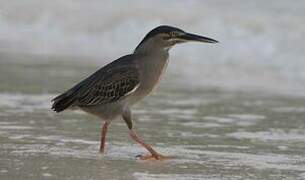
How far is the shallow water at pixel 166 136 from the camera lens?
23.6ft

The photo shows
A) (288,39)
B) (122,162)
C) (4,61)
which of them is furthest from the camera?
(288,39)

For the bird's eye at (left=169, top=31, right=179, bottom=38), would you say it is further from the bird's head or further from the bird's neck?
the bird's neck

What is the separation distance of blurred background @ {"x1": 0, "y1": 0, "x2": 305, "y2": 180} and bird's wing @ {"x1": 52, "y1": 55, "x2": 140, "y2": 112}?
1.16 feet

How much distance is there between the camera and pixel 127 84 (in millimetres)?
7906

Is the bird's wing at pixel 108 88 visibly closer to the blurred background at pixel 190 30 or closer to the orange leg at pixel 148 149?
the orange leg at pixel 148 149

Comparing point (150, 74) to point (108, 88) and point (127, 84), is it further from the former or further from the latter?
point (108, 88)

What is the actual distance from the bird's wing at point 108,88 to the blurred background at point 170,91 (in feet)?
1.16

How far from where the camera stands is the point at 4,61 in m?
13.5

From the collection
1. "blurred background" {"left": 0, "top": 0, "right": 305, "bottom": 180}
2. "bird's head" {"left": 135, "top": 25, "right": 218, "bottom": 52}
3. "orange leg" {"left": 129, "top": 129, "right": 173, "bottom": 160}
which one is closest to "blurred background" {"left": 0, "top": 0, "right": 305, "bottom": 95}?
"blurred background" {"left": 0, "top": 0, "right": 305, "bottom": 180}

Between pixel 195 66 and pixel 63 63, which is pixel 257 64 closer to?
pixel 195 66

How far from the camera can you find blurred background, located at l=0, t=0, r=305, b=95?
1309 cm

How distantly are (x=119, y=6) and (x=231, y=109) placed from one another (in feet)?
29.7

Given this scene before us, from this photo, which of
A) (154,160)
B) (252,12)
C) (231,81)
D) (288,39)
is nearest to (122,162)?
(154,160)

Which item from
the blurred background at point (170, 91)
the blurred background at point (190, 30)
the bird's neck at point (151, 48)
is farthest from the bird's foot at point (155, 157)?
the blurred background at point (190, 30)
